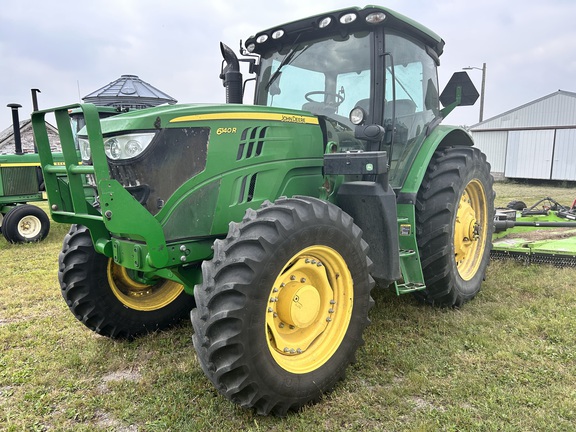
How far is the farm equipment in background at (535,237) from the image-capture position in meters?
5.02

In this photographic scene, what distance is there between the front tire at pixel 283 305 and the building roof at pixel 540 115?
20553 millimetres

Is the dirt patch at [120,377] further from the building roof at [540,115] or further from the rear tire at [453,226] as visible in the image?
the building roof at [540,115]

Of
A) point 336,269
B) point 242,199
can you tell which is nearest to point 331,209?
point 336,269

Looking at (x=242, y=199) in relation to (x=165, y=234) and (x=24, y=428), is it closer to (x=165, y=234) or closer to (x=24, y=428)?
(x=165, y=234)

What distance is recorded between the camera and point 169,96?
1952 centimetres

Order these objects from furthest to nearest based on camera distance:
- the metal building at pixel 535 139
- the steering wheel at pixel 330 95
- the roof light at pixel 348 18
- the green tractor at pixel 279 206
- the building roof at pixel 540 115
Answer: the building roof at pixel 540 115 → the metal building at pixel 535 139 → the steering wheel at pixel 330 95 → the roof light at pixel 348 18 → the green tractor at pixel 279 206

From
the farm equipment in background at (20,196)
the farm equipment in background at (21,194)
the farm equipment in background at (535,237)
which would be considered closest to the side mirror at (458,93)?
the farm equipment in background at (535,237)

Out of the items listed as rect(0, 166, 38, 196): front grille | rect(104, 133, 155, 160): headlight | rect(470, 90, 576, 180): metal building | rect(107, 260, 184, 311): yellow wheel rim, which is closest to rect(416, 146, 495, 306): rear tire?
rect(107, 260, 184, 311): yellow wheel rim

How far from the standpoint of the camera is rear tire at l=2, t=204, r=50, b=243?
7.64m

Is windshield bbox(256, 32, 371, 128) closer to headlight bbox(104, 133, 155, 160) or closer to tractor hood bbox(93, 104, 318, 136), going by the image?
tractor hood bbox(93, 104, 318, 136)

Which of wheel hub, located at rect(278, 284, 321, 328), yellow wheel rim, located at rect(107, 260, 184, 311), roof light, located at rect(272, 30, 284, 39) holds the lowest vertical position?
yellow wheel rim, located at rect(107, 260, 184, 311)

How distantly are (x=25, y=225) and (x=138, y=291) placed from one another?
5412 mm

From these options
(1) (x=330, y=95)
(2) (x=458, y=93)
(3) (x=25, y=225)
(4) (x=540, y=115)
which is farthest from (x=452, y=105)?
(4) (x=540, y=115)

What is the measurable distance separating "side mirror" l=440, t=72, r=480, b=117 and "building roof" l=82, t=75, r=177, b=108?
13770 millimetres
